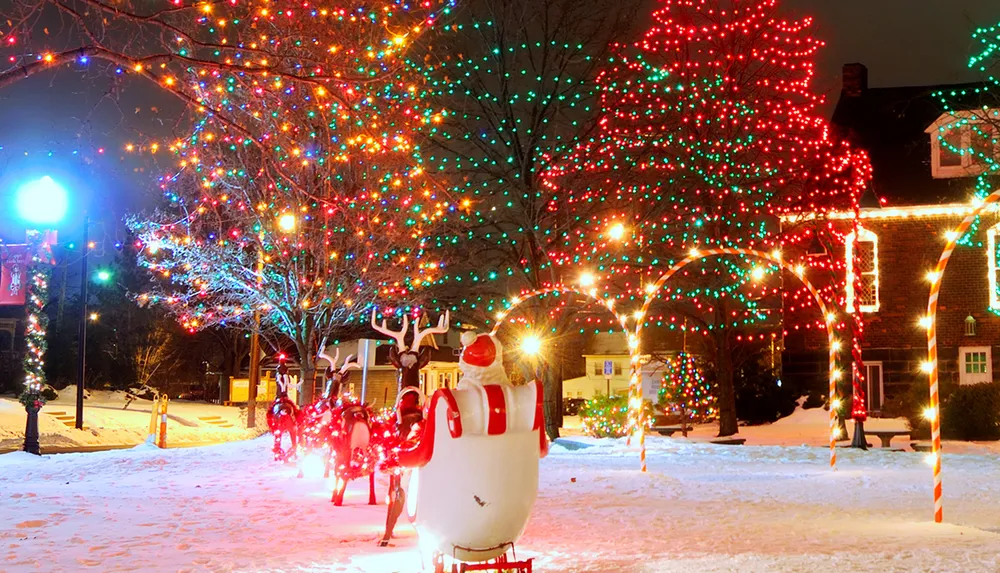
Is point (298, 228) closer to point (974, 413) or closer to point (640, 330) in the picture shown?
point (640, 330)

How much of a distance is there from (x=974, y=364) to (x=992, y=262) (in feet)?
14.5

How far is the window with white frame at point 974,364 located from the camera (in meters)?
31.2

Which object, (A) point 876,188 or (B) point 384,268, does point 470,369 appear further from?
(A) point 876,188

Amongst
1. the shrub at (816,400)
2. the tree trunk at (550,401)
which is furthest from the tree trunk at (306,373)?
the shrub at (816,400)

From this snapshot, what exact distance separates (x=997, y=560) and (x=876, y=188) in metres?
25.9

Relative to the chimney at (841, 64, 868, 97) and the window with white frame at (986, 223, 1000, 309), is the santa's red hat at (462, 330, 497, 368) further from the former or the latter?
the chimney at (841, 64, 868, 97)

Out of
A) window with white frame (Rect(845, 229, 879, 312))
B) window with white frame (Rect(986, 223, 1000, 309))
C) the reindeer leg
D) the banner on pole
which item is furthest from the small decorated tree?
the reindeer leg

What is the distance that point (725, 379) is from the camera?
87.3ft

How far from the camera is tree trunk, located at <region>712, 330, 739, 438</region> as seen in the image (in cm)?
2659

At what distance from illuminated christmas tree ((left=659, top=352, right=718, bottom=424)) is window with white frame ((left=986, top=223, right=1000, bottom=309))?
9271 millimetres

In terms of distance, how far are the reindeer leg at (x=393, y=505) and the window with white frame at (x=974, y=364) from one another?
26.6 m

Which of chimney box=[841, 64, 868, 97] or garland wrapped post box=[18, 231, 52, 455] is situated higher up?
chimney box=[841, 64, 868, 97]

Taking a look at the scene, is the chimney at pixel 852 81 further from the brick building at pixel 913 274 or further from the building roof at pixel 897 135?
the brick building at pixel 913 274

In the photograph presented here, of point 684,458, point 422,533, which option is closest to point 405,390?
point 422,533
